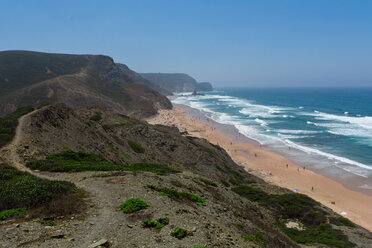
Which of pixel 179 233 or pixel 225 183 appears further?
pixel 225 183

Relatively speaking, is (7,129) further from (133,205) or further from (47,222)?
(133,205)

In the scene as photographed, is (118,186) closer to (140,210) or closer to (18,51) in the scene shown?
(140,210)

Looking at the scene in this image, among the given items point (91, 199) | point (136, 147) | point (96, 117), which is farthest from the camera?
point (96, 117)

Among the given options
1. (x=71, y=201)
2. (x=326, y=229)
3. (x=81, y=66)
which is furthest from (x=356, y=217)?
(x=81, y=66)

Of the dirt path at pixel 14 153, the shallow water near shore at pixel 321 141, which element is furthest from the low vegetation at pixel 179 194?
the shallow water near shore at pixel 321 141

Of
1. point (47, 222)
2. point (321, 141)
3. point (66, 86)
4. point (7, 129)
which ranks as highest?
point (66, 86)

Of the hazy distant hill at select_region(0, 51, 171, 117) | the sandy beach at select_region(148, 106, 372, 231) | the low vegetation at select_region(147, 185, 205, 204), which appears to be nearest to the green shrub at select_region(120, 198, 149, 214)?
the low vegetation at select_region(147, 185, 205, 204)

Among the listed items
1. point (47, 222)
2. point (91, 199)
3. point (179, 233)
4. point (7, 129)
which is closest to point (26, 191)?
point (91, 199)
